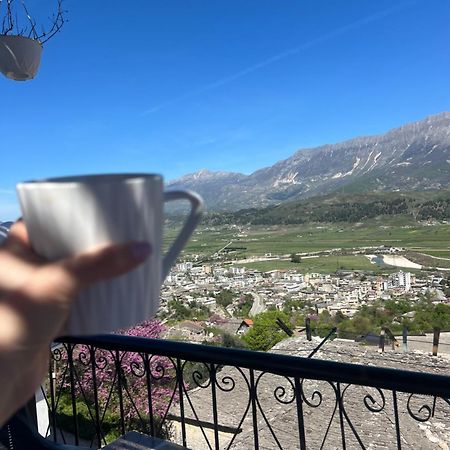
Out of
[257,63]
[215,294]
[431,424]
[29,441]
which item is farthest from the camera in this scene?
[257,63]

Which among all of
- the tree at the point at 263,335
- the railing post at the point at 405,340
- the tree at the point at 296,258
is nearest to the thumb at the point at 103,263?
the railing post at the point at 405,340

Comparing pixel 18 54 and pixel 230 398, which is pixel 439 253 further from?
pixel 18 54

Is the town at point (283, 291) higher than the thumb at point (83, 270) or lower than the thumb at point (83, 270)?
lower

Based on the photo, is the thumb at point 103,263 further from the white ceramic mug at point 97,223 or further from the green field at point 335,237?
the green field at point 335,237

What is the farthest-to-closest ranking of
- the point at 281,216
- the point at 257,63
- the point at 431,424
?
the point at 281,216, the point at 257,63, the point at 431,424

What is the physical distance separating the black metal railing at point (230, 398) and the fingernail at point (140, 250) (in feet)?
3.60

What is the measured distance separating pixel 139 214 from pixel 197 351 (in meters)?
1.31

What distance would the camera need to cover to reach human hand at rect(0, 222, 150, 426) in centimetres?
36

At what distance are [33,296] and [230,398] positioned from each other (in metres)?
10.5

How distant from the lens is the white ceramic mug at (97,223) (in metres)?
0.39

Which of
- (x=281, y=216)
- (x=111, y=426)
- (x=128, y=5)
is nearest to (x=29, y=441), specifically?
(x=111, y=426)

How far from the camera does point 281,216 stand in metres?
33.5

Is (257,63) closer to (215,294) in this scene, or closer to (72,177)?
(215,294)

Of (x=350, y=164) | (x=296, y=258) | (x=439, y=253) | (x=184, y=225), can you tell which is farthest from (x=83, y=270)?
(x=350, y=164)
